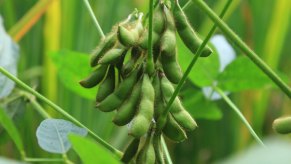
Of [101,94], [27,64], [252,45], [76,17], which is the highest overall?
[252,45]

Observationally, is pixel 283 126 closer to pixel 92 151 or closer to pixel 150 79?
pixel 150 79

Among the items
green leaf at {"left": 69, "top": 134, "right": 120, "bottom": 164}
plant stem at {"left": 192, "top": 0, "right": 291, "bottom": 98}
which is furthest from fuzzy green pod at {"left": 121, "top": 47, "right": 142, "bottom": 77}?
green leaf at {"left": 69, "top": 134, "right": 120, "bottom": 164}

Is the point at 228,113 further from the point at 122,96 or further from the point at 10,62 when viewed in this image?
the point at 122,96

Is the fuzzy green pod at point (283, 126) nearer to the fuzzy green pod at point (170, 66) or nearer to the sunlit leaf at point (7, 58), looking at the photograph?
the fuzzy green pod at point (170, 66)

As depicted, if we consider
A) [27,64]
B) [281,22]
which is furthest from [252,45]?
[27,64]

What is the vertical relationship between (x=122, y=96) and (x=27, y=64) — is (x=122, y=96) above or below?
below

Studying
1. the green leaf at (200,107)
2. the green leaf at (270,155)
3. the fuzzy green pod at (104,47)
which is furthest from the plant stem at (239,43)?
the green leaf at (200,107)
